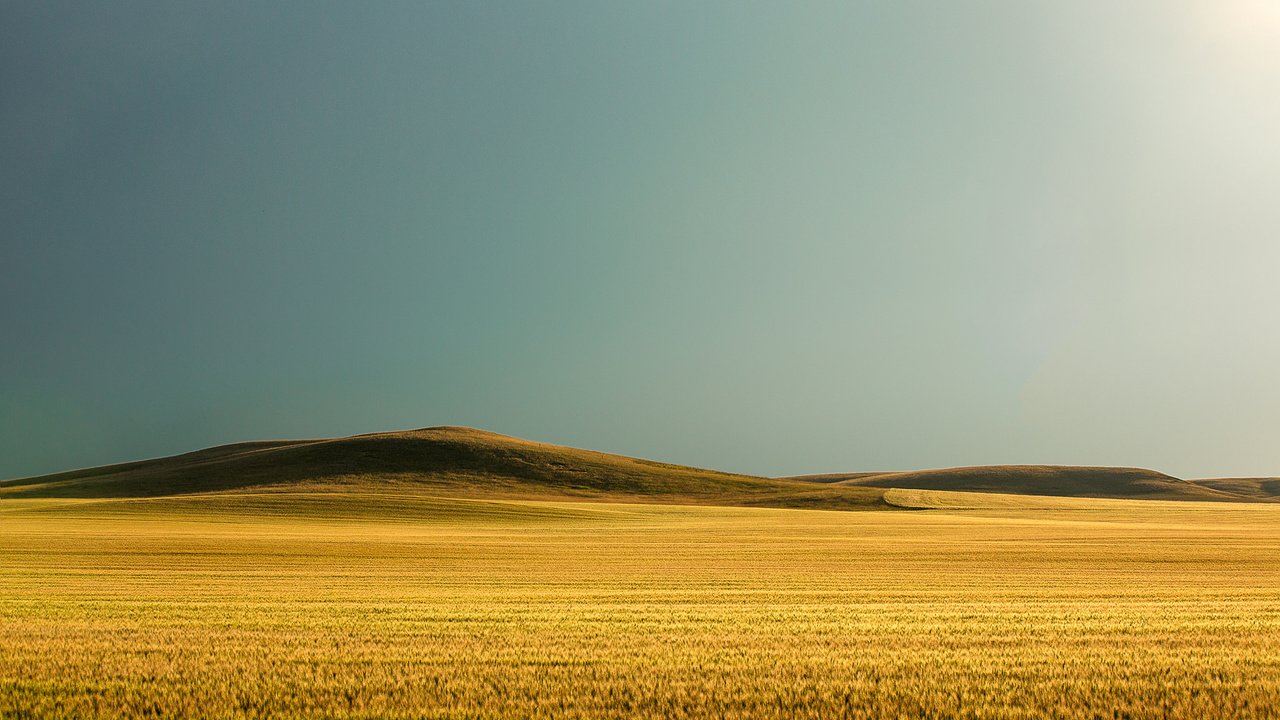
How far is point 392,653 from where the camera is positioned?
987cm

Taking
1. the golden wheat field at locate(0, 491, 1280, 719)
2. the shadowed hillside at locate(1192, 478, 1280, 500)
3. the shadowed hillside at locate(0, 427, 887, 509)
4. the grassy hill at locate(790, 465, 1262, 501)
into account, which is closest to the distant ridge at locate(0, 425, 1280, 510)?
the shadowed hillside at locate(0, 427, 887, 509)

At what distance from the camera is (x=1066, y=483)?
14700cm

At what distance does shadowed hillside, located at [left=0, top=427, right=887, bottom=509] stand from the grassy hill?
157 feet

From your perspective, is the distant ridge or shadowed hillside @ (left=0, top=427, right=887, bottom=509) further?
shadowed hillside @ (left=0, top=427, right=887, bottom=509)

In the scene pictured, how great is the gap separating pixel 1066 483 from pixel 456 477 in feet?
378

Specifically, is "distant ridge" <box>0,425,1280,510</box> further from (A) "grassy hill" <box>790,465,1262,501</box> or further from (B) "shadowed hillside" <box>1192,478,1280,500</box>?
(B) "shadowed hillside" <box>1192,478,1280,500</box>

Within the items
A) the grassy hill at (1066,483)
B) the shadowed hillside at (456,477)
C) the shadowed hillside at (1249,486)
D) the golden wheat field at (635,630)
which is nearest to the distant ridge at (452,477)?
the shadowed hillside at (456,477)

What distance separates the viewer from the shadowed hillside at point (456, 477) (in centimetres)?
8131

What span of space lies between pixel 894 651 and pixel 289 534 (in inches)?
1467

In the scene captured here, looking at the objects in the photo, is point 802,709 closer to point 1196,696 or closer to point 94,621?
point 1196,696

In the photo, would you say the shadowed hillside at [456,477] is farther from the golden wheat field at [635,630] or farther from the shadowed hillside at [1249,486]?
the shadowed hillside at [1249,486]

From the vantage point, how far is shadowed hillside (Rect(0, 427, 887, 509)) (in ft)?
267

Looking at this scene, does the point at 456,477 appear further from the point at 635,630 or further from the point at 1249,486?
the point at 1249,486

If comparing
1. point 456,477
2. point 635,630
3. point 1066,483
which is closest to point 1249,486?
point 1066,483
